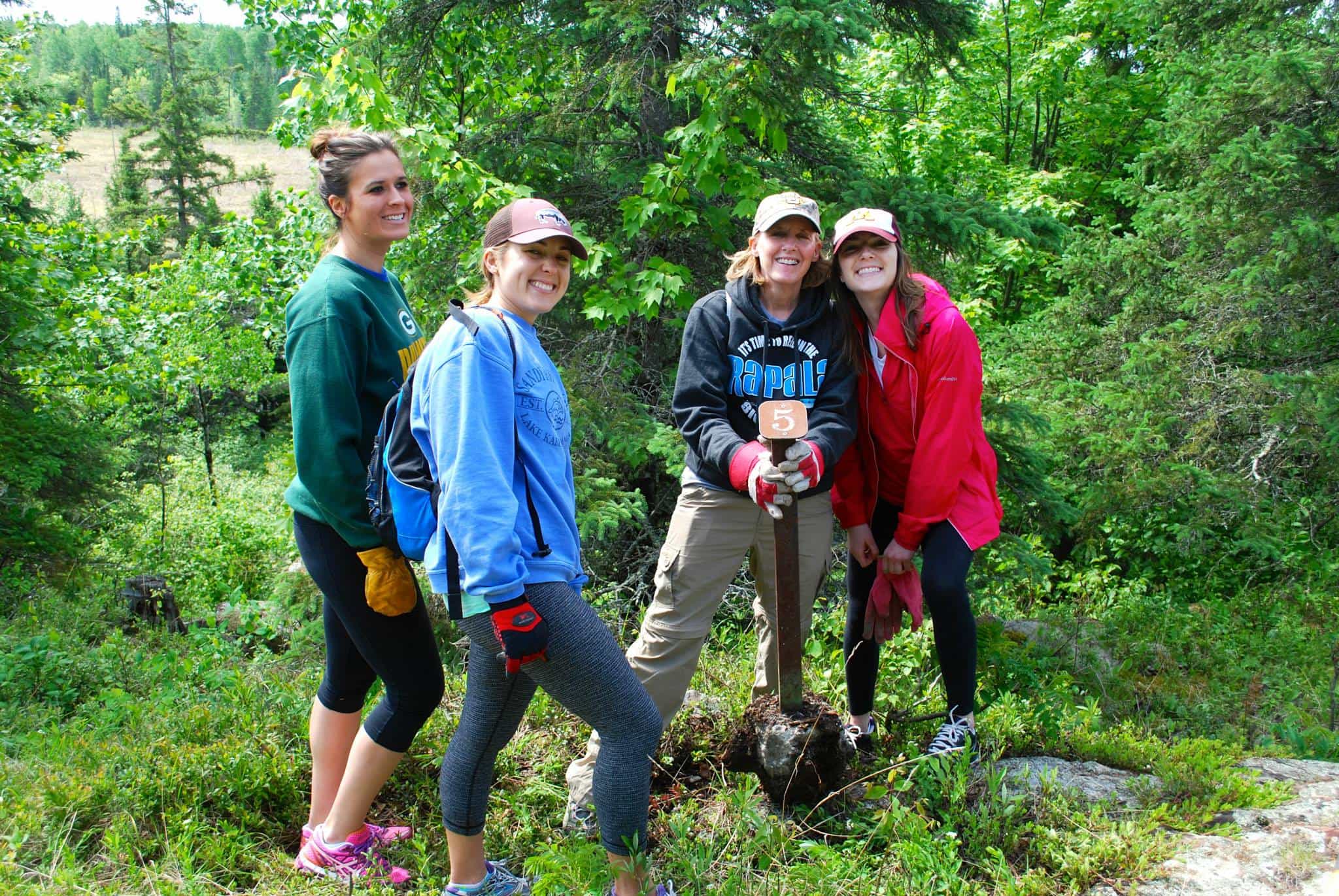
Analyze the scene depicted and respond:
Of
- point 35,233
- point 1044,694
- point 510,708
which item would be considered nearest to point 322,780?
point 510,708

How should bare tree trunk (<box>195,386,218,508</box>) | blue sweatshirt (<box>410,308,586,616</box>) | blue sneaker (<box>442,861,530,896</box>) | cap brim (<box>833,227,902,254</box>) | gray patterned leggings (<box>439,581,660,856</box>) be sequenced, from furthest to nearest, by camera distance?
bare tree trunk (<box>195,386,218,508</box>), cap brim (<box>833,227,902,254</box>), blue sneaker (<box>442,861,530,896</box>), gray patterned leggings (<box>439,581,660,856</box>), blue sweatshirt (<box>410,308,586,616</box>)

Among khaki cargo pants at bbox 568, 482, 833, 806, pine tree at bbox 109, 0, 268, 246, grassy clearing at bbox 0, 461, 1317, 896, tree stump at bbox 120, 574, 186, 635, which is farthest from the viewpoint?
pine tree at bbox 109, 0, 268, 246

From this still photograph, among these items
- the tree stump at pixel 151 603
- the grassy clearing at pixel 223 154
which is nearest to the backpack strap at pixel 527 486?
the tree stump at pixel 151 603

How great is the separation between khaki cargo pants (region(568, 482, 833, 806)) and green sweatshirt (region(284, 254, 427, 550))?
3.63 ft

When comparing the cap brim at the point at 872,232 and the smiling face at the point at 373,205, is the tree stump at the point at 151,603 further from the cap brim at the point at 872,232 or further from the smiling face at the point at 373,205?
the cap brim at the point at 872,232

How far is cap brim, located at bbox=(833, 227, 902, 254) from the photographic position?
3.06m

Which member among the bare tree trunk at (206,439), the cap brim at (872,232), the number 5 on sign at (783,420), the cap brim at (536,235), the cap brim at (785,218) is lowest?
the bare tree trunk at (206,439)

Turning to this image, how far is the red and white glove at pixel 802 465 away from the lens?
282 centimetres

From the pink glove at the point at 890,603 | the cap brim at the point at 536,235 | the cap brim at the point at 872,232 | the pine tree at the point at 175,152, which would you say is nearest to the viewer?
the cap brim at the point at 536,235

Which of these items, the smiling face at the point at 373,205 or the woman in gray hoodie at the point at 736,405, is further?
the woman in gray hoodie at the point at 736,405

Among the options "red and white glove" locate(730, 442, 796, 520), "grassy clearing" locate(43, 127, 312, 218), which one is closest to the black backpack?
"red and white glove" locate(730, 442, 796, 520)

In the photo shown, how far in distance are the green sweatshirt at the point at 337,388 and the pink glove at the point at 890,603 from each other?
1.83 metres

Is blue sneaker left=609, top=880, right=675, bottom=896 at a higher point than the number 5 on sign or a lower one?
lower

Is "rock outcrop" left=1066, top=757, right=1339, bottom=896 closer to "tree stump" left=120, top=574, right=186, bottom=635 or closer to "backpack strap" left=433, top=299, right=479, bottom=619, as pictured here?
"backpack strap" left=433, top=299, right=479, bottom=619
